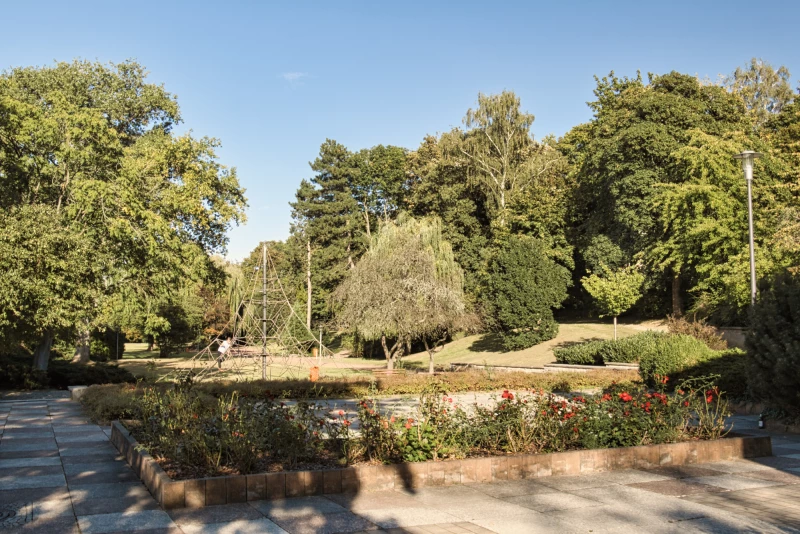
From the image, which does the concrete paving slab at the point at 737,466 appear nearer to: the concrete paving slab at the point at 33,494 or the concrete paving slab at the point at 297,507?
the concrete paving slab at the point at 297,507

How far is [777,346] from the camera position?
10.9 m

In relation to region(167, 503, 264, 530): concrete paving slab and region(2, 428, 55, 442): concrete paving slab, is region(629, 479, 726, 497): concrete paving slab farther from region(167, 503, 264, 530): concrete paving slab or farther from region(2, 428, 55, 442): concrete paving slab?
region(2, 428, 55, 442): concrete paving slab

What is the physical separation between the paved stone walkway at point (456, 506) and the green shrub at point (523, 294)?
3314 cm

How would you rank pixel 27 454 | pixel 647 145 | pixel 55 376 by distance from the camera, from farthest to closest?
pixel 647 145
pixel 55 376
pixel 27 454

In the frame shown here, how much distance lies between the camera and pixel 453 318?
31156 mm

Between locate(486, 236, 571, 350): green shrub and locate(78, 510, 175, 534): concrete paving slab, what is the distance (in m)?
36.4

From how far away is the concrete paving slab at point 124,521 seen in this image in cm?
560

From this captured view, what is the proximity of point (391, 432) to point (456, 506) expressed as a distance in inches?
60.6

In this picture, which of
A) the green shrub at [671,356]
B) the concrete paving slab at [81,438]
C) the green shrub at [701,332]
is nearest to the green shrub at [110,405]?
the concrete paving slab at [81,438]

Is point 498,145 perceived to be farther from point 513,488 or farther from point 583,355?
point 513,488

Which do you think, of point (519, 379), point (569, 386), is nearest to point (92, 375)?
point (519, 379)

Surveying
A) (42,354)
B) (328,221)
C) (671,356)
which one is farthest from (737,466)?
(328,221)

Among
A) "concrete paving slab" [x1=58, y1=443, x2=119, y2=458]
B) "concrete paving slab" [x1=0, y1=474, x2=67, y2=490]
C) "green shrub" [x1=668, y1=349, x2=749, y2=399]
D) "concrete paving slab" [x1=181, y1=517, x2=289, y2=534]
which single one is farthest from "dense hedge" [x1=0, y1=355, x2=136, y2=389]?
"concrete paving slab" [x1=181, y1=517, x2=289, y2=534]

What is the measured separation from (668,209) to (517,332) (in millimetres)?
12685
